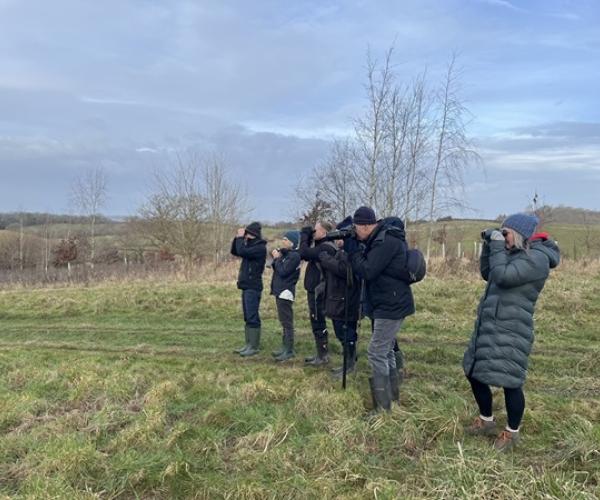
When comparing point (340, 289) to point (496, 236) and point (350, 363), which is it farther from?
point (496, 236)

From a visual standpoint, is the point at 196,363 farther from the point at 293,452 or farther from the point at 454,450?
the point at 454,450

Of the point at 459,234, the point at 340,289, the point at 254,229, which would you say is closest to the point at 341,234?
the point at 340,289

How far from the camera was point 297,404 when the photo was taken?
504 cm

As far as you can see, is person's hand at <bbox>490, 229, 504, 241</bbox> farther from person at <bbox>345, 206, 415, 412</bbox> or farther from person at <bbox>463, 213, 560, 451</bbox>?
person at <bbox>345, 206, 415, 412</bbox>

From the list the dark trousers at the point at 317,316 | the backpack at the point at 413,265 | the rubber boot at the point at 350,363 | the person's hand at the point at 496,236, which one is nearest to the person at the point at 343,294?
the rubber boot at the point at 350,363

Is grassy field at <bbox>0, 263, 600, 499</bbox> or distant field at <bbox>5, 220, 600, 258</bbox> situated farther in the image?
distant field at <bbox>5, 220, 600, 258</bbox>

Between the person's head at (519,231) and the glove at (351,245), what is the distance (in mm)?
2034

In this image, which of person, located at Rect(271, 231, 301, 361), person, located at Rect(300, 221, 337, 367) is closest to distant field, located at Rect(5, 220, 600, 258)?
person, located at Rect(271, 231, 301, 361)

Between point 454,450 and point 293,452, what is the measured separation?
1278 mm

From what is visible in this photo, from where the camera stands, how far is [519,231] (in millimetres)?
4035

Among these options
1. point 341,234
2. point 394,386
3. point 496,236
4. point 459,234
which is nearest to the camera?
point 496,236

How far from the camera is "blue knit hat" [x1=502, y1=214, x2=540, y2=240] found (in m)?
4.03

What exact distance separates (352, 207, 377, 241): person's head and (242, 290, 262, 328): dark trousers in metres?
3.06

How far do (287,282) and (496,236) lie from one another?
3.62 meters
